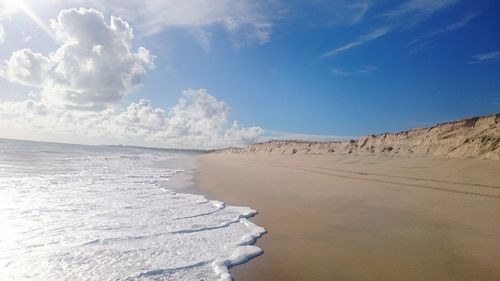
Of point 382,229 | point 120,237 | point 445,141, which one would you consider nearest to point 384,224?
point 382,229

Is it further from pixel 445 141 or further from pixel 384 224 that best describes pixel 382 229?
pixel 445 141

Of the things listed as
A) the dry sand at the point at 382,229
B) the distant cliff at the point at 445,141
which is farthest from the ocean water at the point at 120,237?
the distant cliff at the point at 445,141

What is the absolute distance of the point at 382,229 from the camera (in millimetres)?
7855

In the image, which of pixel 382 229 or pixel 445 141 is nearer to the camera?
pixel 382 229

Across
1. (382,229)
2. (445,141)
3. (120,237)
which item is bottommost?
(120,237)

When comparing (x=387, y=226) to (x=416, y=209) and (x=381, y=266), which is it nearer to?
(x=416, y=209)

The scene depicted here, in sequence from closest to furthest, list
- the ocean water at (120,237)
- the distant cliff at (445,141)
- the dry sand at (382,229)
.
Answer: the dry sand at (382,229) < the ocean water at (120,237) < the distant cliff at (445,141)

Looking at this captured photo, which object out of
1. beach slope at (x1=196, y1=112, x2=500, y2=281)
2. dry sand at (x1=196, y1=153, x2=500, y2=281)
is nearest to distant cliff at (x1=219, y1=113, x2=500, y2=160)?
beach slope at (x1=196, y1=112, x2=500, y2=281)

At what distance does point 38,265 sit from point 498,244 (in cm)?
744

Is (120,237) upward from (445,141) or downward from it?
downward

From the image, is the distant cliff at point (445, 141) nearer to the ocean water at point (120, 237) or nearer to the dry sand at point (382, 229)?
the dry sand at point (382, 229)

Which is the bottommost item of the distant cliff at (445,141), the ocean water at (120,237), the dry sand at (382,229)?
the ocean water at (120,237)

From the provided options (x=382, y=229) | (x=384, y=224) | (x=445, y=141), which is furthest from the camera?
(x=445, y=141)

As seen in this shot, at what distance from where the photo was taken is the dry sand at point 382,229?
5.51 metres
